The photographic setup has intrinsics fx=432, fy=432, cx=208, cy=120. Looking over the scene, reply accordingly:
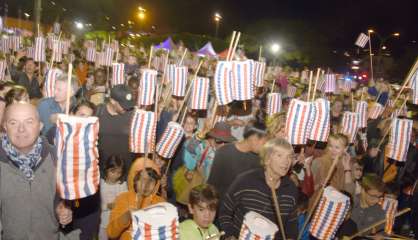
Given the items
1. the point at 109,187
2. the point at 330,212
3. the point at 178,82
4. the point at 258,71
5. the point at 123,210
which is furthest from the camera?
the point at 258,71

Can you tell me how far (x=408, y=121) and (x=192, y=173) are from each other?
3.26 meters

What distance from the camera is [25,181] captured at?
3346mm

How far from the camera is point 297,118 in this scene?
5.52 m

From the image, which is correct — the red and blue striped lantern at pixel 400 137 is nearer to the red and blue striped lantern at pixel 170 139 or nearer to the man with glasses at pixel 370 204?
the man with glasses at pixel 370 204

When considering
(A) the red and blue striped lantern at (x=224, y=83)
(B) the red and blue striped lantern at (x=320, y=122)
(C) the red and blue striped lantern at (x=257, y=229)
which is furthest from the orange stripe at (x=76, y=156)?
(B) the red and blue striped lantern at (x=320, y=122)

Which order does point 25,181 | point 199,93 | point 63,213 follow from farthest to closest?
point 199,93 < point 63,213 < point 25,181

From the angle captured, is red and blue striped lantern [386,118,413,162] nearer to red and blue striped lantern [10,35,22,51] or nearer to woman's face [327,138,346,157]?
woman's face [327,138,346,157]

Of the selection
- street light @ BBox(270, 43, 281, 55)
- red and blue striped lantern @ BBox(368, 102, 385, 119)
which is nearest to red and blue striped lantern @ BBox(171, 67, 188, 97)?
red and blue striped lantern @ BBox(368, 102, 385, 119)

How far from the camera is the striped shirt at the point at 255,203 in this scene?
13.5 ft

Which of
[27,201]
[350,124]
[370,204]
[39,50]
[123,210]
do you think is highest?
[39,50]

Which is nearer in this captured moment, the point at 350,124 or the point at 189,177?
the point at 189,177

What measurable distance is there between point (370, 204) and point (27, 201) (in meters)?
4.18

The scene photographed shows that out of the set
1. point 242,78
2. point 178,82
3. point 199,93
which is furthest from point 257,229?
point 178,82

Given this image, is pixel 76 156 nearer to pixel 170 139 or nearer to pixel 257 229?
pixel 257 229
